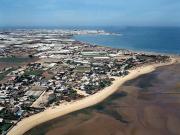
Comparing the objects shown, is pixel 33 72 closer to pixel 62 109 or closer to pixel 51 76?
pixel 51 76

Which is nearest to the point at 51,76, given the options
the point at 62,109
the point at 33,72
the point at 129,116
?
the point at 33,72

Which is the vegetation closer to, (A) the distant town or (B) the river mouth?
(A) the distant town

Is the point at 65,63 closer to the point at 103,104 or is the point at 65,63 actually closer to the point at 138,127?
the point at 103,104

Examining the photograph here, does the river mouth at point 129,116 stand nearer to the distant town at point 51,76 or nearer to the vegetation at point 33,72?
the distant town at point 51,76

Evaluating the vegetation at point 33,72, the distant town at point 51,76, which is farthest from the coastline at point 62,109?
the vegetation at point 33,72

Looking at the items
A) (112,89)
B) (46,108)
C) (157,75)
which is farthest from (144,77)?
(46,108)

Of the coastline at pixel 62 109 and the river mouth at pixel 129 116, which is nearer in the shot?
the river mouth at pixel 129 116
